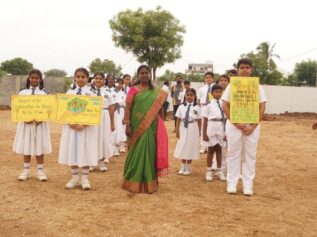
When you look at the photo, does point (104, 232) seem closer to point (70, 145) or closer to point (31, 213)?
→ point (31, 213)

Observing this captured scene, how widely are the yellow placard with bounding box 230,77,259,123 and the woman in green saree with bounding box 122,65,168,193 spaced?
1022mm

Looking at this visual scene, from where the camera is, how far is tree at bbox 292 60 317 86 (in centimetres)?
4859

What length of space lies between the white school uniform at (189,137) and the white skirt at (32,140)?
2323mm

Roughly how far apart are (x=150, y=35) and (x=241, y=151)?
2170cm

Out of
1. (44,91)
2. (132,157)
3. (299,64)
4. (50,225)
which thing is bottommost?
(50,225)

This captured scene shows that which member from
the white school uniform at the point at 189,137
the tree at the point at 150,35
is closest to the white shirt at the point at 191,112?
the white school uniform at the point at 189,137

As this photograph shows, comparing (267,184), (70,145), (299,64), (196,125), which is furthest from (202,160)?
(299,64)

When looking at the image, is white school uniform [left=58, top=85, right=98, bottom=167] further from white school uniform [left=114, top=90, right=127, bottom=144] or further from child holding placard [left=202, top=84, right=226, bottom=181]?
white school uniform [left=114, top=90, right=127, bottom=144]

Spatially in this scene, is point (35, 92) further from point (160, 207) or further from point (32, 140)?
point (160, 207)

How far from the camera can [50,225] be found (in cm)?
458

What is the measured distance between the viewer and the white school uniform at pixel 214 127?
718 centimetres

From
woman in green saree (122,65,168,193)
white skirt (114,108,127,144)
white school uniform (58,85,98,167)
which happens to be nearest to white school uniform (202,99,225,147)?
woman in green saree (122,65,168,193)

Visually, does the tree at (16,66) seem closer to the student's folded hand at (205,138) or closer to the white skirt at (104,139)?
the white skirt at (104,139)

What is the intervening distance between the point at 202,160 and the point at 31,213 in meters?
5.11
